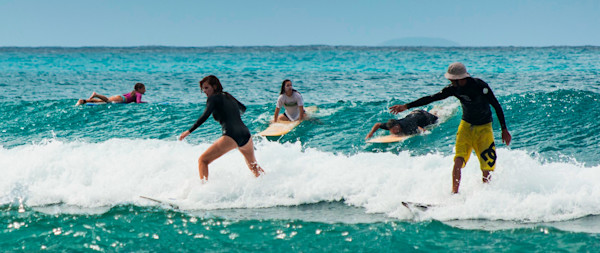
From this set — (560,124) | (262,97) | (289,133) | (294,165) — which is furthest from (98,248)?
(262,97)

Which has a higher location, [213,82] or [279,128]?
[213,82]

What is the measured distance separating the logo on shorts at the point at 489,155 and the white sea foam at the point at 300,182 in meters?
0.32

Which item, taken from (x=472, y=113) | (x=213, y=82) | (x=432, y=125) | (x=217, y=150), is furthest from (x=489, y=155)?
(x=432, y=125)

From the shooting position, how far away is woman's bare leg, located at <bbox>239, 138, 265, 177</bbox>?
728 cm

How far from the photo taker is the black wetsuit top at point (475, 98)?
6273 mm

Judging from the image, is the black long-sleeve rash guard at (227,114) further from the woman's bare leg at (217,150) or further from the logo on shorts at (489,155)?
the logo on shorts at (489,155)

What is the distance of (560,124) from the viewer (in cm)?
1118

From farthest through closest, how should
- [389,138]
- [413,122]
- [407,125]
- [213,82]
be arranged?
1. [413,122]
2. [407,125]
3. [389,138]
4. [213,82]

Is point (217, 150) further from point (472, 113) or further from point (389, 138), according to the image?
point (389, 138)

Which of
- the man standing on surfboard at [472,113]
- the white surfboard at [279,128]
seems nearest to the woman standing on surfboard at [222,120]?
the man standing on surfboard at [472,113]

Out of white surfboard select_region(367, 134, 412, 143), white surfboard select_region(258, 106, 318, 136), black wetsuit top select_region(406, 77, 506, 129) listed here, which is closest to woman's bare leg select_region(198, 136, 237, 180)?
black wetsuit top select_region(406, 77, 506, 129)

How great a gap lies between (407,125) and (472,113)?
15.5ft

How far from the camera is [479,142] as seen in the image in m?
6.48

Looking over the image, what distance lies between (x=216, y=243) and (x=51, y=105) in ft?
42.4
